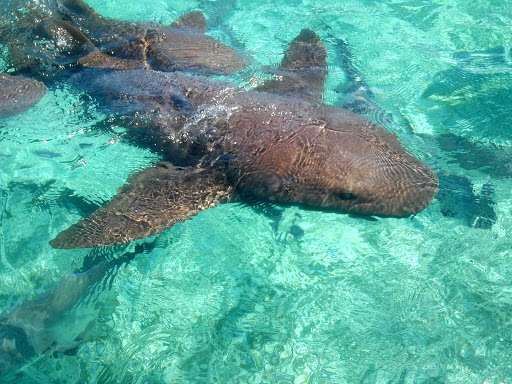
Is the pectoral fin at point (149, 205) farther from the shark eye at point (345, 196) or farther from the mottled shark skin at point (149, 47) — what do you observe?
the mottled shark skin at point (149, 47)

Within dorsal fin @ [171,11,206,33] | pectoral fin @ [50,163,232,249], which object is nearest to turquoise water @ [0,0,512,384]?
pectoral fin @ [50,163,232,249]

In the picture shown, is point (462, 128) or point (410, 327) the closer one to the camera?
point (410, 327)

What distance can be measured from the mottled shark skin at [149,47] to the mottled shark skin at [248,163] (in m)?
1.10

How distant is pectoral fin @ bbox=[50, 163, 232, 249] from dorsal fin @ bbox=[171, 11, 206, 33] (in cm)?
391

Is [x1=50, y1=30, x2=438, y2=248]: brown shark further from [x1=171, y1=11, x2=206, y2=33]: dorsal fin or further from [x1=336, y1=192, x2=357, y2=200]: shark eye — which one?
[x1=171, y1=11, x2=206, y2=33]: dorsal fin

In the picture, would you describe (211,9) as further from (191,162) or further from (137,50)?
(191,162)

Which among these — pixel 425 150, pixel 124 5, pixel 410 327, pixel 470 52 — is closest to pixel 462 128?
pixel 425 150

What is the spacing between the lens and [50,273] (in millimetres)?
4219

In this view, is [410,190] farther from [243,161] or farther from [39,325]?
[39,325]

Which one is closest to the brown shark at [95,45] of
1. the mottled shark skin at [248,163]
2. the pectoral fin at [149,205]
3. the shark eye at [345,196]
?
the mottled shark skin at [248,163]

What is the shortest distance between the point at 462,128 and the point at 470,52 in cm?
259

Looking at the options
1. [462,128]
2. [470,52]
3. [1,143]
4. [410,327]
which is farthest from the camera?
[470,52]

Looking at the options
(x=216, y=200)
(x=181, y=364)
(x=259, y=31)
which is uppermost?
(x=259, y=31)

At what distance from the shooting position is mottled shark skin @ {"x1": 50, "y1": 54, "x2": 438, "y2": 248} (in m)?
4.52
